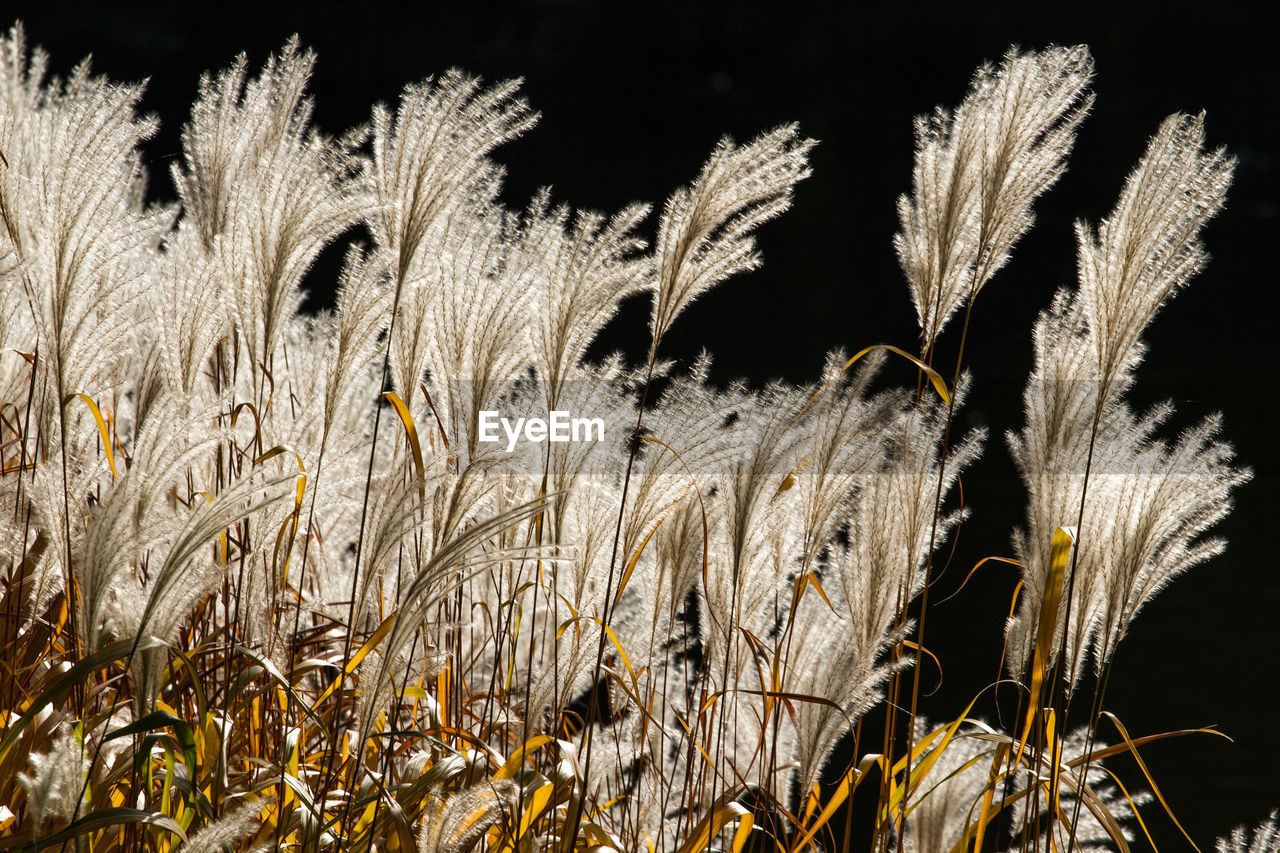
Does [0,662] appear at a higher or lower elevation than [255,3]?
lower

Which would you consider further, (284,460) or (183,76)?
(183,76)

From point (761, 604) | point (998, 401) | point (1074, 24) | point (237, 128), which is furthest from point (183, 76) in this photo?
point (761, 604)

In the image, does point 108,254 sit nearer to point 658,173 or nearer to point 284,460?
point 284,460

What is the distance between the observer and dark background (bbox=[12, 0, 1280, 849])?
11.3m

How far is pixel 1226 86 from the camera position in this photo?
1299 centimetres

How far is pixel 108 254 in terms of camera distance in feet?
4.77

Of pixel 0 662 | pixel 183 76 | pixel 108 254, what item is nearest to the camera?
pixel 108 254

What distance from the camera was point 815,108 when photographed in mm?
13516

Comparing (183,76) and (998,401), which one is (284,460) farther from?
(183,76)

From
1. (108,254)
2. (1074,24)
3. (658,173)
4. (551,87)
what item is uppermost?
(1074,24)

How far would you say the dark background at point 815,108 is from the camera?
443 inches

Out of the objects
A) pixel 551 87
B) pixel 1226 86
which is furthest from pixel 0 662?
pixel 1226 86

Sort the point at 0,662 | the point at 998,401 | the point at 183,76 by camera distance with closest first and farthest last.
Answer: the point at 0,662, the point at 998,401, the point at 183,76

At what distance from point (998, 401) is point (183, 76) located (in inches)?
366
